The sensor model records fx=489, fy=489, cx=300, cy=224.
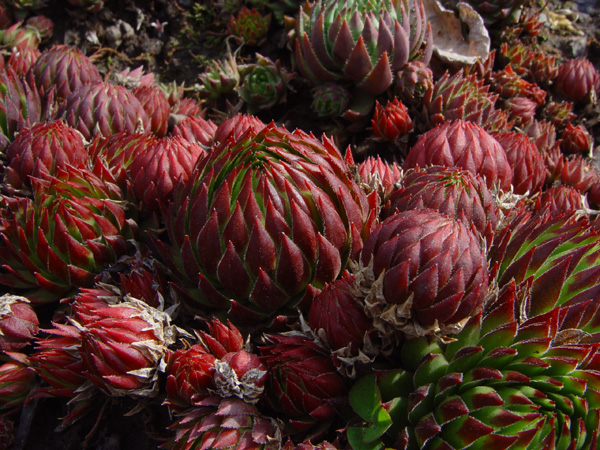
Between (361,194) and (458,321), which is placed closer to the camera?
(458,321)

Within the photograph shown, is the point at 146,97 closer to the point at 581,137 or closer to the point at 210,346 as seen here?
the point at 210,346

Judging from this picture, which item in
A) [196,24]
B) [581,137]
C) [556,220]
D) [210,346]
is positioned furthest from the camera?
[196,24]

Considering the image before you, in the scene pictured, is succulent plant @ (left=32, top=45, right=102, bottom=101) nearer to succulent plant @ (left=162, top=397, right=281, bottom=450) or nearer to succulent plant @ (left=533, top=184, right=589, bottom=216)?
succulent plant @ (left=162, top=397, right=281, bottom=450)

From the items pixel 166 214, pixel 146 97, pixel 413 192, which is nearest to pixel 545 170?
pixel 413 192

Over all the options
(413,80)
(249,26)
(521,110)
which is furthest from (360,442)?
(249,26)

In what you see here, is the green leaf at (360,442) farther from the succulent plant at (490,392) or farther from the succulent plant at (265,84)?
the succulent plant at (265,84)

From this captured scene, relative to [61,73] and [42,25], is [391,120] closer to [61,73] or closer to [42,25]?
[61,73]

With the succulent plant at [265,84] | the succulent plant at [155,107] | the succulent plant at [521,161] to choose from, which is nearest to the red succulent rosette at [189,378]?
the succulent plant at [155,107]
